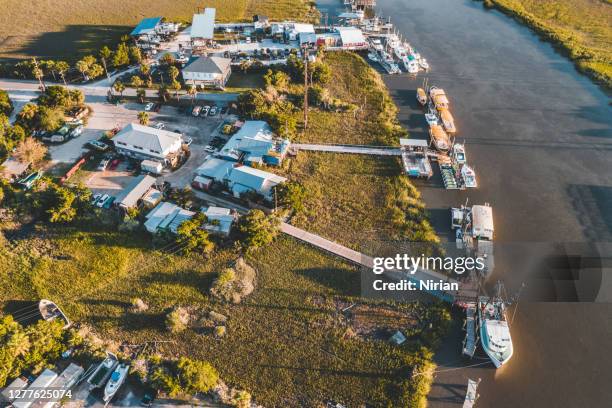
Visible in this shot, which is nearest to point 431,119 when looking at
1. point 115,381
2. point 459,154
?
point 459,154

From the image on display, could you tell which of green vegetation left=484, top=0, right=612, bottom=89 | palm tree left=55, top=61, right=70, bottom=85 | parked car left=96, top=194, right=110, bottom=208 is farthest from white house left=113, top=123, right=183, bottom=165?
green vegetation left=484, top=0, right=612, bottom=89

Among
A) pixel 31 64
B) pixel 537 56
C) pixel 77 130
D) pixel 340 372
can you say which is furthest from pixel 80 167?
pixel 537 56

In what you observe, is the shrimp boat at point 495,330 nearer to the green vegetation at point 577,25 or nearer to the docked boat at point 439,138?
the docked boat at point 439,138

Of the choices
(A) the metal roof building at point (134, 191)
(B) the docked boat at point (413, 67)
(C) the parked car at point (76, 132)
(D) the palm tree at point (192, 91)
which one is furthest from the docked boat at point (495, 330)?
(C) the parked car at point (76, 132)

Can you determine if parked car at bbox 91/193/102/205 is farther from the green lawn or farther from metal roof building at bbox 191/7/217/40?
metal roof building at bbox 191/7/217/40

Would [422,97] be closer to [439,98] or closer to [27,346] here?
[439,98]

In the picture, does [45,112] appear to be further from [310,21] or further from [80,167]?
[310,21]
